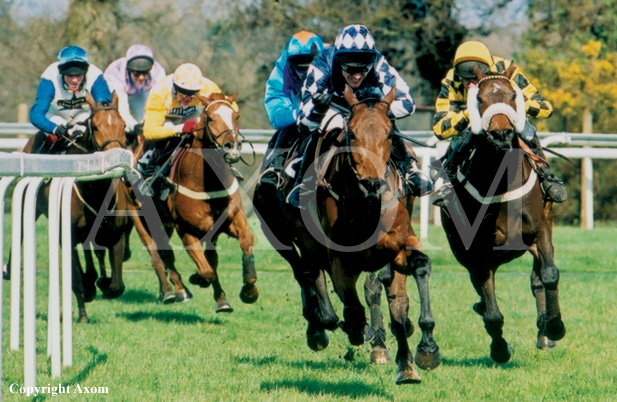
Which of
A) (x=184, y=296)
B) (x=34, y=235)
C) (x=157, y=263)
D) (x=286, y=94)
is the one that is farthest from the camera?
(x=157, y=263)

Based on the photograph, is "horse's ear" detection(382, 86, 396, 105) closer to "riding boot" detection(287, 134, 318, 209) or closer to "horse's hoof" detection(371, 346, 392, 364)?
"riding boot" detection(287, 134, 318, 209)

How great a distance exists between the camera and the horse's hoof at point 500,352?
629 cm

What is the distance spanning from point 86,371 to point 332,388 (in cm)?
144

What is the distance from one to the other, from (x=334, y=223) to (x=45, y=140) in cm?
443

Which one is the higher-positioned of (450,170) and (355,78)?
(355,78)

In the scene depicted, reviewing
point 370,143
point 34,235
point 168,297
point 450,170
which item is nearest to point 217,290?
point 168,297

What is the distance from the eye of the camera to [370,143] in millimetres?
5160

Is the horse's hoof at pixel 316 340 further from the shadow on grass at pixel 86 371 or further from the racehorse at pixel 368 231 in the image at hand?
the shadow on grass at pixel 86 371

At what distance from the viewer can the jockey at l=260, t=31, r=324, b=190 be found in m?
7.35

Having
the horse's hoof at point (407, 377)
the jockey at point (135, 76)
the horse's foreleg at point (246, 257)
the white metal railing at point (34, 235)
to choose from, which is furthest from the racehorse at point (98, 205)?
the horse's hoof at point (407, 377)

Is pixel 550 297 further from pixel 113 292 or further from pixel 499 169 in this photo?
pixel 113 292

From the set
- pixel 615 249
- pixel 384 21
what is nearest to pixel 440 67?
pixel 384 21

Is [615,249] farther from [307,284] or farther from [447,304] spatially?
[307,284]

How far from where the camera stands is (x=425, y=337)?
574cm
